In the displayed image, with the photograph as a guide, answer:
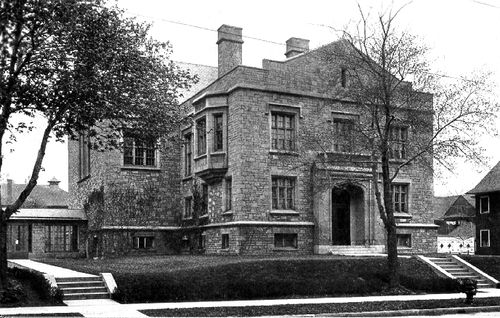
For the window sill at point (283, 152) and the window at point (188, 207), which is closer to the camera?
the window sill at point (283, 152)

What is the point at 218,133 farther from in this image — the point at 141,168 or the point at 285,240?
the point at 141,168

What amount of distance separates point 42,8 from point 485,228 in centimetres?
4159

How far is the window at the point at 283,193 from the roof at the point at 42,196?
55.8m

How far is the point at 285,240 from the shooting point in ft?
106

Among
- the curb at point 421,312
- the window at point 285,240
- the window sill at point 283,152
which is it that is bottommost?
the curb at point 421,312

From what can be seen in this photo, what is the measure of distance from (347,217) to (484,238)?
63.7ft

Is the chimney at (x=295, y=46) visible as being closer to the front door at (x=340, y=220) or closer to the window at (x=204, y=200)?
the front door at (x=340, y=220)

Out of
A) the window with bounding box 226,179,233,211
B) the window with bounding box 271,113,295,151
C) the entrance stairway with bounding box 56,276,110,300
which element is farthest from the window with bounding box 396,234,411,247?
the entrance stairway with bounding box 56,276,110,300

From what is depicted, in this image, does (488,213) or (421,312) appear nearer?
(421,312)

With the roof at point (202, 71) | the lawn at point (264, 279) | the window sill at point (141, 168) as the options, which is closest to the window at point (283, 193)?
the lawn at point (264, 279)

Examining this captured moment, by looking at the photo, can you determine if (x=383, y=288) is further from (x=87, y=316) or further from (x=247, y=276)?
(x=87, y=316)

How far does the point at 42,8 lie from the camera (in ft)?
50.9

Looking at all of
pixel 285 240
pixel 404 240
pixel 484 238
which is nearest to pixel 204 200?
pixel 285 240

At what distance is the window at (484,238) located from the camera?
48.6 meters
